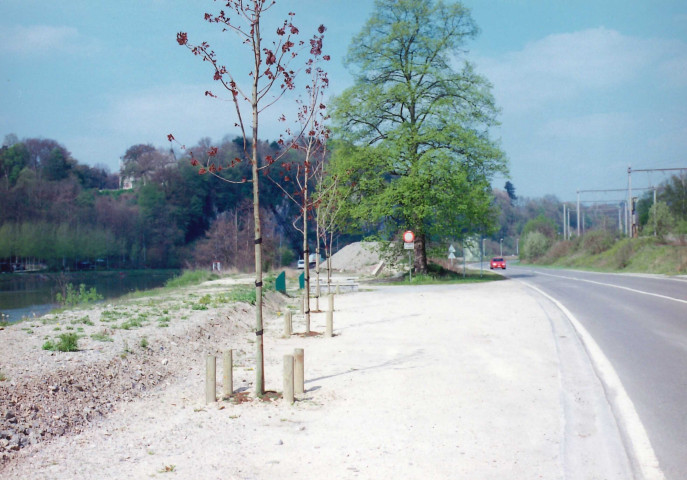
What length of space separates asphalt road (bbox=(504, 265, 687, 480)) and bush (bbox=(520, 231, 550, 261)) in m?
68.7

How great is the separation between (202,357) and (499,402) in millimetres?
5683

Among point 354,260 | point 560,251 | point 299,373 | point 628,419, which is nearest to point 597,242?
point 560,251

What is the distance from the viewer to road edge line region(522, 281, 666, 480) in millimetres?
4754

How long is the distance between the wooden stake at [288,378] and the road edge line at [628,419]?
3.58 meters

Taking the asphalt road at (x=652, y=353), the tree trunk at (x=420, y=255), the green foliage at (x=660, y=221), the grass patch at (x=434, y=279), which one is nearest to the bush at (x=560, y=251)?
the green foliage at (x=660, y=221)

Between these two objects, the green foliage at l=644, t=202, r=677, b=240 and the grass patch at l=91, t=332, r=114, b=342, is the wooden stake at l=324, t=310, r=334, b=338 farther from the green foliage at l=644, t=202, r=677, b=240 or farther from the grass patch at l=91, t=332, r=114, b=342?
the green foliage at l=644, t=202, r=677, b=240

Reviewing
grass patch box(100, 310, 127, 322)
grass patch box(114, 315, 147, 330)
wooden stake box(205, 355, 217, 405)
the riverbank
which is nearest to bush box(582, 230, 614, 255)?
the riverbank

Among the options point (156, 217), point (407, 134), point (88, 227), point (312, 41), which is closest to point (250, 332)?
point (312, 41)

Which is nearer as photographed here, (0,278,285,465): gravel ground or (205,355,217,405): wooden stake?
(0,278,285,465): gravel ground

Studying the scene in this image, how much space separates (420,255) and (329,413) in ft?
95.6

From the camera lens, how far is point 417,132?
33.2 metres

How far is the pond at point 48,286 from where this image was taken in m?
25.5

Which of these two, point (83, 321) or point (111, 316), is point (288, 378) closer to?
point (83, 321)

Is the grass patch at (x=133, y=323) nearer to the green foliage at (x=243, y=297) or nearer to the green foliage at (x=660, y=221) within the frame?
the green foliage at (x=243, y=297)
